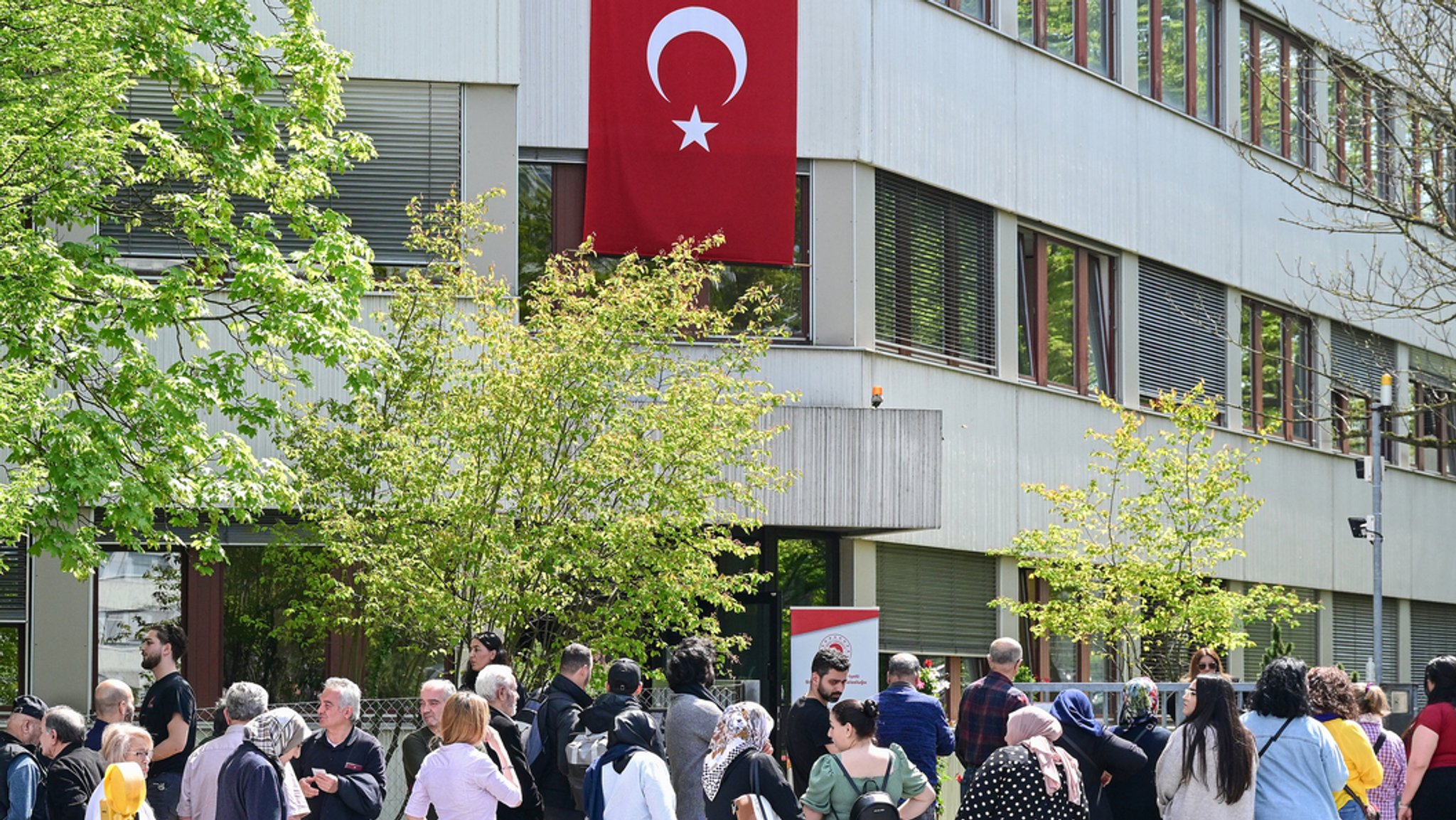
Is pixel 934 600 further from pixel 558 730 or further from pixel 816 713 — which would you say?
pixel 558 730

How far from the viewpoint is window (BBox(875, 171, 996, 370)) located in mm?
23250

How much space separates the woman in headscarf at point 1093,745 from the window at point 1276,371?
1960cm

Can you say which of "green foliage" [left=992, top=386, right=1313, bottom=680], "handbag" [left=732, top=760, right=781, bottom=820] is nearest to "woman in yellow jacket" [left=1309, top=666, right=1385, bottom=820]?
"handbag" [left=732, top=760, right=781, bottom=820]

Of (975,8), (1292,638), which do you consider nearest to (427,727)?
(975,8)

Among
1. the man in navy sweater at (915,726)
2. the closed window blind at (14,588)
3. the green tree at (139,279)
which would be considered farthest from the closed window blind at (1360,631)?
the green tree at (139,279)

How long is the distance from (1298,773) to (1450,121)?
31.7 ft

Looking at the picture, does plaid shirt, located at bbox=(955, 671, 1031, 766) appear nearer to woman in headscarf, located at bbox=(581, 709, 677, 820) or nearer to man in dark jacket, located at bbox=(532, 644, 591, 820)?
man in dark jacket, located at bbox=(532, 644, 591, 820)

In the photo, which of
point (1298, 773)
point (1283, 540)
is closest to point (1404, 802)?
point (1298, 773)

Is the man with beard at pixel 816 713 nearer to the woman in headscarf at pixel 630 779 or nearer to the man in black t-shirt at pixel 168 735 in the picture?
the woman in headscarf at pixel 630 779

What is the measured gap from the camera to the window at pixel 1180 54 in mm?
28516

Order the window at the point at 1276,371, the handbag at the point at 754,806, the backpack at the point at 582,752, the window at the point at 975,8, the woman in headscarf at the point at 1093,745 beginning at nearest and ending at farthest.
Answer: the handbag at the point at 754,806 → the backpack at the point at 582,752 → the woman in headscarf at the point at 1093,745 → the window at the point at 975,8 → the window at the point at 1276,371

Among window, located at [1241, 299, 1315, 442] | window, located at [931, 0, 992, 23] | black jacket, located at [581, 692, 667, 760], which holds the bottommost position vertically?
black jacket, located at [581, 692, 667, 760]

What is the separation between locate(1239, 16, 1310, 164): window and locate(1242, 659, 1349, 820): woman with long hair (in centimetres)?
2116

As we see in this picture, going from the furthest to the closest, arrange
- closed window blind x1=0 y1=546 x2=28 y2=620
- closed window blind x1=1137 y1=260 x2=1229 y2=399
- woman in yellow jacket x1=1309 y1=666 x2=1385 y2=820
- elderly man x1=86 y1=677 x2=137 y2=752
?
closed window blind x1=1137 y1=260 x2=1229 y2=399 < closed window blind x1=0 y1=546 x2=28 y2=620 < woman in yellow jacket x1=1309 y1=666 x2=1385 y2=820 < elderly man x1=86 y1=677 x2=137 y2=752
